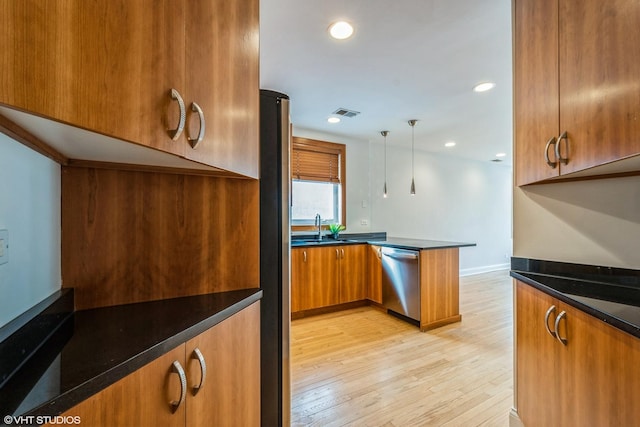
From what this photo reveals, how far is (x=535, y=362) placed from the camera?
4.37 ft

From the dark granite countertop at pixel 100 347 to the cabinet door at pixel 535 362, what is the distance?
1.34 m

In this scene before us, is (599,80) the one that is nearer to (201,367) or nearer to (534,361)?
(534,361)

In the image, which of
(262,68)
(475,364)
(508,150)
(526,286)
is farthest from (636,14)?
(508,150)

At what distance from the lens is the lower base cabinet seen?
629mm

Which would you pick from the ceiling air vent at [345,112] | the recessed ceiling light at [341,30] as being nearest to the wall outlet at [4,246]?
the recessed ceiling light at [341,30]

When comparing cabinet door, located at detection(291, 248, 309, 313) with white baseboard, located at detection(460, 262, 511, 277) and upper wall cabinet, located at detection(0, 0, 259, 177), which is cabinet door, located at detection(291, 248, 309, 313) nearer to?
upper wall cabinet, located at detection(0, 0, 259, 177)

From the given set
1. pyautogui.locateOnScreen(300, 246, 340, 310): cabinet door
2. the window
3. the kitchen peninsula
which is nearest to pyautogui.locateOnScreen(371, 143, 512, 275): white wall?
the window

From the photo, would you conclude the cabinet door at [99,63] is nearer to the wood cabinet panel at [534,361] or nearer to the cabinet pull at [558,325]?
the cabinet pull at [558,325]

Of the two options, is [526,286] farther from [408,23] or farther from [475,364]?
[408,23]

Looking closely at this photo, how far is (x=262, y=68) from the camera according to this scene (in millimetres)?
2258

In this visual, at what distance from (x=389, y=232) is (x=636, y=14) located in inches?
159

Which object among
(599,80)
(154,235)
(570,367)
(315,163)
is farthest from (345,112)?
(570,367)

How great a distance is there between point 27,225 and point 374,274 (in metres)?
3.30

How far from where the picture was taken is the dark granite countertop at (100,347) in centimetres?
53
